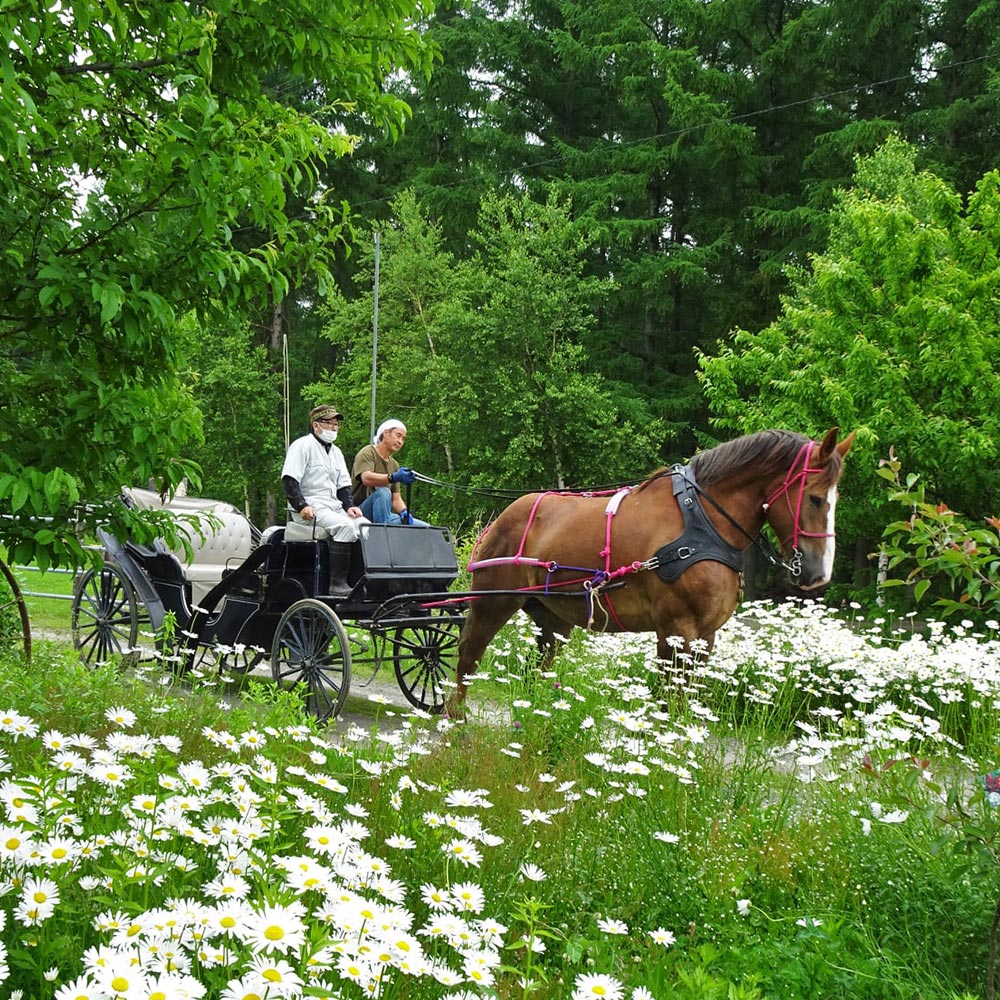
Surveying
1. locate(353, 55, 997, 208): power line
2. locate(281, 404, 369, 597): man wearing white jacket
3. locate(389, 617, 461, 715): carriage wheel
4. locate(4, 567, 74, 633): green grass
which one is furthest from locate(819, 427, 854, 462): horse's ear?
locate(353, 55, 997, 208): power line

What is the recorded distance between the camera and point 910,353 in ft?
43.7

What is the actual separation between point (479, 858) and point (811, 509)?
386 centimetres

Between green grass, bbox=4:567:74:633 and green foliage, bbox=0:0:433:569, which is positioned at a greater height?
green foliage, bbox=0:0:433:569

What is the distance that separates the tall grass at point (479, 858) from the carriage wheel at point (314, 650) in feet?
5.46

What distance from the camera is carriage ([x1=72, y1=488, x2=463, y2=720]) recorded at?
21.9 ft

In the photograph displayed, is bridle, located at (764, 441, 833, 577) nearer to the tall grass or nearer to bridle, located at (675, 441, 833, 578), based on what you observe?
bridle, located at (675, 441, 833, 578)

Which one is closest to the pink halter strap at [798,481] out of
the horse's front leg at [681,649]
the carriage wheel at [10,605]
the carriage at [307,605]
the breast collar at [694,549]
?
the breast collar at [694,549]

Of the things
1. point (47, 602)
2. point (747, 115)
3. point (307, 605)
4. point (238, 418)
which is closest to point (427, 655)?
point (307, 605)

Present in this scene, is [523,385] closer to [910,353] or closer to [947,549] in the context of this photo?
[910,353]

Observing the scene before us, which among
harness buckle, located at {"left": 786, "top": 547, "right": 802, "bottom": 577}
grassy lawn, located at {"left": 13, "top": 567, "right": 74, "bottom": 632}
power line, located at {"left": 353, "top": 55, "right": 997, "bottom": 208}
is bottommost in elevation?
grassy lawn, located at {"left": 13, "top": 567, "right": 74, "bottom": 632}

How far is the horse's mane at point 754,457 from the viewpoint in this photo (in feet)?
19.4

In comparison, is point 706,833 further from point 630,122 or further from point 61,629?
point 630,122

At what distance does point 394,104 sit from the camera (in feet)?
13.8

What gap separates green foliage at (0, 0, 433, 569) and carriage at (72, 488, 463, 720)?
9.16 ft
